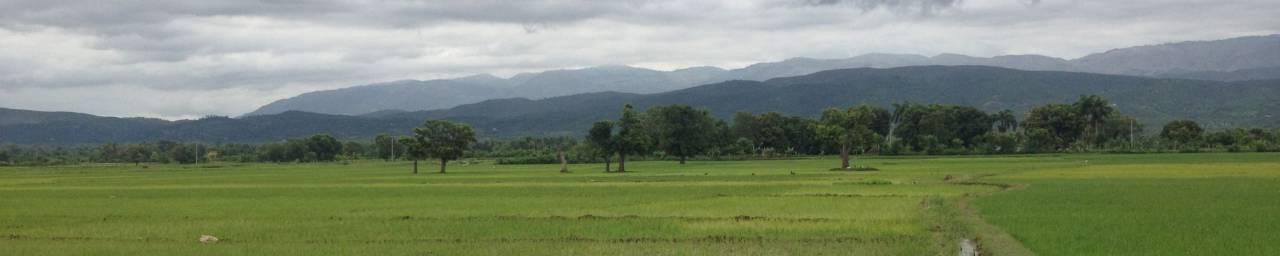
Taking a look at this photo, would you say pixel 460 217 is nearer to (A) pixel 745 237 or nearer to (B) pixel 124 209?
(A) pixel 745 237

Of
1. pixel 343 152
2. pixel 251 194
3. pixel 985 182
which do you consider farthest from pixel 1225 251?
pixel 343 152

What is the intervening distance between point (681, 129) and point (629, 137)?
1393 inches

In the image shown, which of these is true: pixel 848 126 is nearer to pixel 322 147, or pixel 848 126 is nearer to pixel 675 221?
pixel 675 221

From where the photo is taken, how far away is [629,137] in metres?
77.6

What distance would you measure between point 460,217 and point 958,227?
12492mm

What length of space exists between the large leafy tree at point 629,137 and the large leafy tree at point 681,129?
102 feet

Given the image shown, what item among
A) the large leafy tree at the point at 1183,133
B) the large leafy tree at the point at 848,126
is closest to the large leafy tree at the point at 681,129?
the large leafy tree at the point at 848,126

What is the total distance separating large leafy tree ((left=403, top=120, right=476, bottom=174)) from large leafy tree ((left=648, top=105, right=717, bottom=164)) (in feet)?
92.1

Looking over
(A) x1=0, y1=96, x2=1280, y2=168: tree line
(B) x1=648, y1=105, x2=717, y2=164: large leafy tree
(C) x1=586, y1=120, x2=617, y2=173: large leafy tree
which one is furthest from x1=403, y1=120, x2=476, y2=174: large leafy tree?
(B) x1=648, y1=105, x2=717, y2=164: large leafy tree

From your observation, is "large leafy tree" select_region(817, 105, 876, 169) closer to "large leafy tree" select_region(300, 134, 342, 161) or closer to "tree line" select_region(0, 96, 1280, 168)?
"tree line" select_region(0, 96, 1280, 168)

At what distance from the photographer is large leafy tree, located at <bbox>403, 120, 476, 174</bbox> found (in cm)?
8519

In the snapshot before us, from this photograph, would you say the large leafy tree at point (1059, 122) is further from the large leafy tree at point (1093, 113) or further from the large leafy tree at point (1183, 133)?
the large leafy tree at point (1183, 133)

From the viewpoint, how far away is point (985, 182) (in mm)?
46688

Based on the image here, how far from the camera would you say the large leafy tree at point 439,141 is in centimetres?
8519
